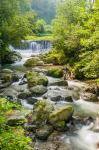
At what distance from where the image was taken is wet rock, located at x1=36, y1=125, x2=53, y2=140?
13485 mm

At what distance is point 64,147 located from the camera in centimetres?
1279

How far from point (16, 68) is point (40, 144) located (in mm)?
18955

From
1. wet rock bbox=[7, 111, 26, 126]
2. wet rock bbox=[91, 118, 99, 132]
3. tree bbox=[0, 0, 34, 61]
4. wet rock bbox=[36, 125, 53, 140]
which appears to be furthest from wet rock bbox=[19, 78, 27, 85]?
wet rock bbox=[36, 125, 53, 140]

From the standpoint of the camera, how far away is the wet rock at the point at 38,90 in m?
20.9

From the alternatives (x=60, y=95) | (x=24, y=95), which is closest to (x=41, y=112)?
(x=24, y=95)

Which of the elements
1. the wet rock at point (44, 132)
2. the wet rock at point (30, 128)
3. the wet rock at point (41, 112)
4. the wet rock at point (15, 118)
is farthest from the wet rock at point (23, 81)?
the wet rock at point (44, 132)

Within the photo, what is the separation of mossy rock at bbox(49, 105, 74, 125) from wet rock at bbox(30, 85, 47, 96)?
18.9 feet

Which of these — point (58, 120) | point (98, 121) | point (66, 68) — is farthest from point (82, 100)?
point (66, 68)

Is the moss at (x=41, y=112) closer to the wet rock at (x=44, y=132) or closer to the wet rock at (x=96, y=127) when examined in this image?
the wet rock at (x=44, y=132)

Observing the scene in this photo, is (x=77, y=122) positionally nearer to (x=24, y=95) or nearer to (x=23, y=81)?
(x=24, y=95)

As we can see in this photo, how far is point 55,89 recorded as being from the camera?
22328 millimetres

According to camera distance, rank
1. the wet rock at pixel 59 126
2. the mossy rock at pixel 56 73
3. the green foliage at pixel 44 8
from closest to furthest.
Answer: the wet rock at pixel 59 126 → the mossy rock at pixel 56 73 → the green foliage at pixel 44 8

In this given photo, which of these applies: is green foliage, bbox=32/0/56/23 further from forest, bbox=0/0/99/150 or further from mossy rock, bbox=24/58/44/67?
mossy rock, bbox=24/58/44/67

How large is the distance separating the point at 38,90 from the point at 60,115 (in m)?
6.44
